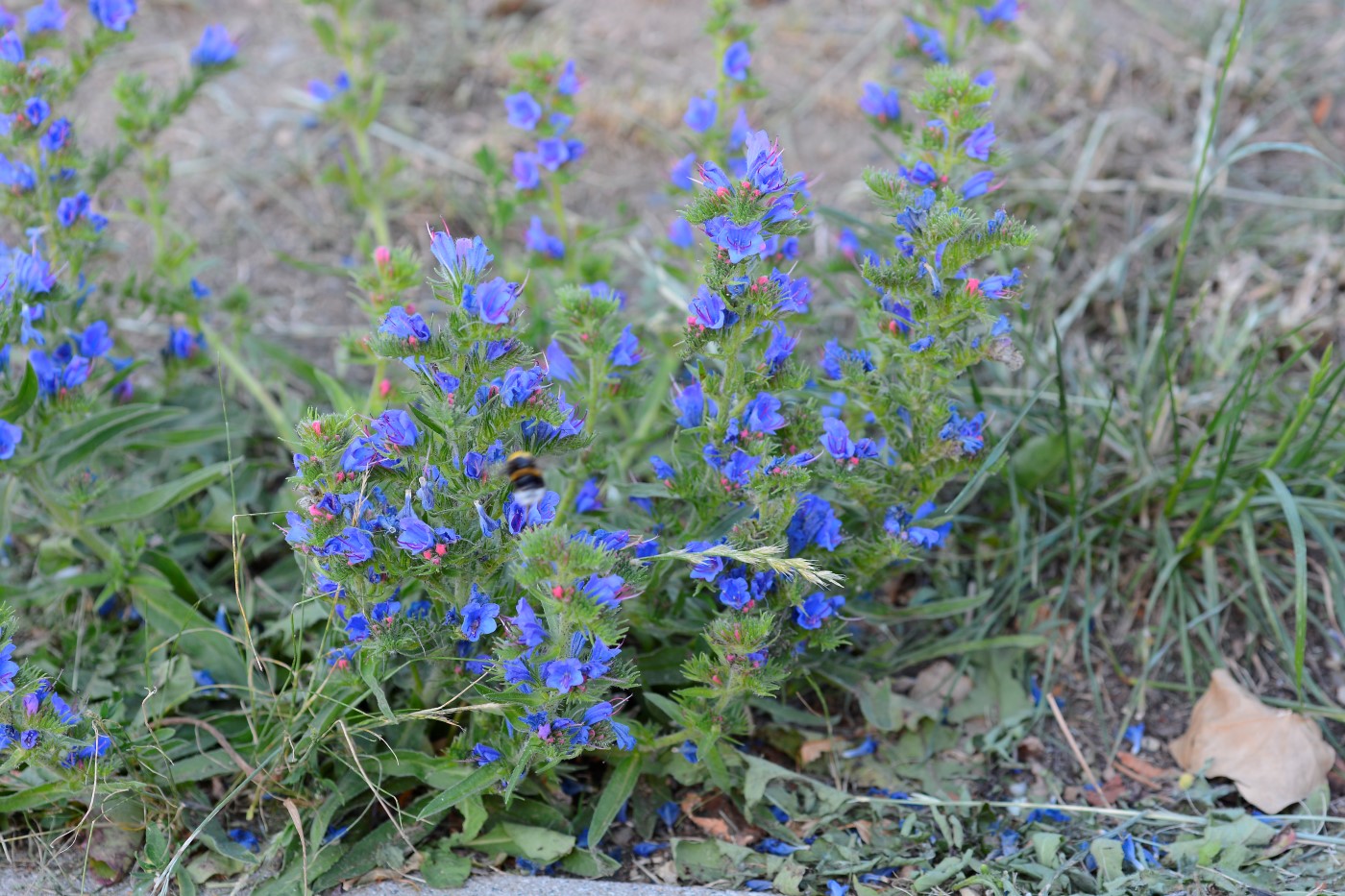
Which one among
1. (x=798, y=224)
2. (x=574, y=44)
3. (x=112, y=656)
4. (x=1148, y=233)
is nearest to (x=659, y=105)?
(x=574, y=44)

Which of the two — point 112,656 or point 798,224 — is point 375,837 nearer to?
point 112,656

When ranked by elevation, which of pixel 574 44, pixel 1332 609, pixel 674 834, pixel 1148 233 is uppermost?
pixel 574 44

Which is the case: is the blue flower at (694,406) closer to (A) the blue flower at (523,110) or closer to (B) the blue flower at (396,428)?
(B) the blue flower at (396,428)


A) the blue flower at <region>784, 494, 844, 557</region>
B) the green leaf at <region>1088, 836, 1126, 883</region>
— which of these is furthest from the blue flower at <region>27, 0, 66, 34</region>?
the green leaf at <region>1088, 836, 1126, 883</region>

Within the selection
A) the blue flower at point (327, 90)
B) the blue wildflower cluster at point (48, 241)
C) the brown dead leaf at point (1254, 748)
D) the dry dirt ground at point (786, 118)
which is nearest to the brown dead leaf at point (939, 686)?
the brown dead leaf at point (1254, 748)

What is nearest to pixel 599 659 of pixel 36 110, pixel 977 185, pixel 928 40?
pixel 977 185

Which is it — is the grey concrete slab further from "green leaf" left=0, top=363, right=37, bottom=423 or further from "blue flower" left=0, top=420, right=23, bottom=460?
"green leaf" left=0, top=363, right=37, bottom=423

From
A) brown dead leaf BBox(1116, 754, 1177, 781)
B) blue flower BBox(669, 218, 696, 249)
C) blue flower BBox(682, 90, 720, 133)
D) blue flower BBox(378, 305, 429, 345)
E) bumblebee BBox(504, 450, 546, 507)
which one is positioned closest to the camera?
blue flower BBox(378, 305, 429, 345)
